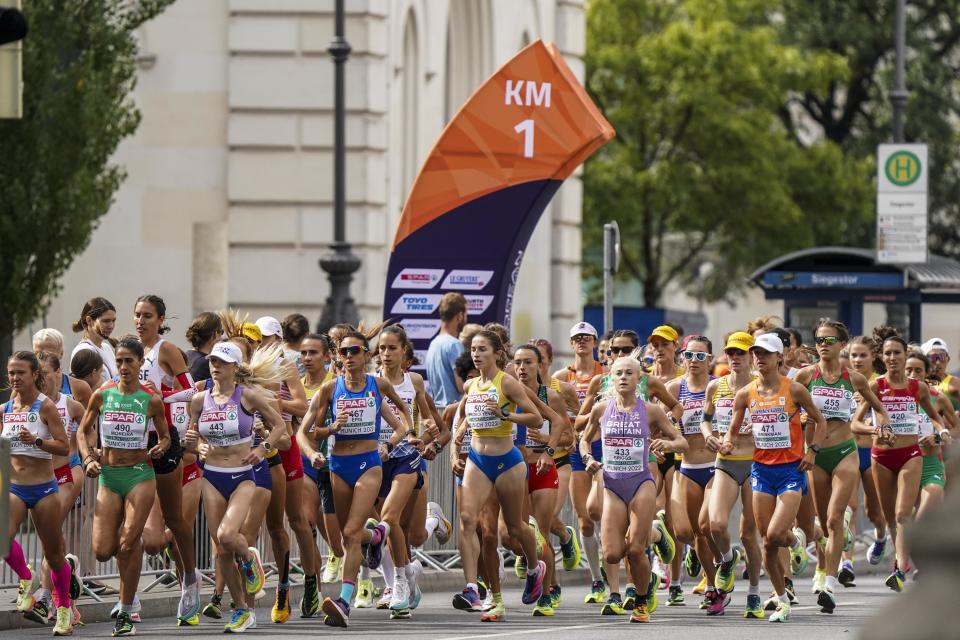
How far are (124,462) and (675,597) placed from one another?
4.41m

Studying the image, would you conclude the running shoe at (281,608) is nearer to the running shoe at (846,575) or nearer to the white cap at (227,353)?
the white cap at (227,353)

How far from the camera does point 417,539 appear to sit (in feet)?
44.7

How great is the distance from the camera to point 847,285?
1024 inches

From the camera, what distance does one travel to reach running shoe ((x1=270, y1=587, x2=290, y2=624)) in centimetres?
1245

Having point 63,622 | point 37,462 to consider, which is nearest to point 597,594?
point 63,622

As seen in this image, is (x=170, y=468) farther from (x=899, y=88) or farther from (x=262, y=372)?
(x=899, y=88)

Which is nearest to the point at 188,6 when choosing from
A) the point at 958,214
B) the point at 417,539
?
the point at 417,539

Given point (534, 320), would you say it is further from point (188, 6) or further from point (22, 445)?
point (22, 445)

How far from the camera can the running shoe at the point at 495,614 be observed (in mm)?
12516

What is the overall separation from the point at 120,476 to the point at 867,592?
6.36 meters

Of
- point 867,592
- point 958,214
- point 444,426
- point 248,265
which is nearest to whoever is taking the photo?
point 444,426

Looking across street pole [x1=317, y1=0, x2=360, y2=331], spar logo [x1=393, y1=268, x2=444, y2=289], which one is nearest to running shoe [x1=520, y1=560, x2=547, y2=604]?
spar logo [x1=393, y1=268, x2=444, y2=289]

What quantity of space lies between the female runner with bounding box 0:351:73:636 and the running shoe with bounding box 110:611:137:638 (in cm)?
28

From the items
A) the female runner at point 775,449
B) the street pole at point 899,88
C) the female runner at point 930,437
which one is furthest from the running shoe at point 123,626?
the street pole at point 899,88
